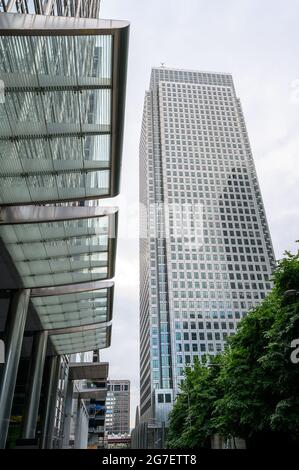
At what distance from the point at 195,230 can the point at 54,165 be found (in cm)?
11257

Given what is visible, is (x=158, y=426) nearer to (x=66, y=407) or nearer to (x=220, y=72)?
(x=66, y=407)

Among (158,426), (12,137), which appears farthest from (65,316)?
(158,426)

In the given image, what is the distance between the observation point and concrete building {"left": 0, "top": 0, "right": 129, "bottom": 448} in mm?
9914

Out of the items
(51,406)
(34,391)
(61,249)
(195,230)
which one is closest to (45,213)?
(61,249)

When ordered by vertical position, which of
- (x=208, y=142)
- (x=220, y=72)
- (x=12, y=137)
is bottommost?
(x=12, y=137)

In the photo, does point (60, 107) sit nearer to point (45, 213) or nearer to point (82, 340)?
point (45, 213)

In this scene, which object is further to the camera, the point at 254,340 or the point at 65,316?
the point at 65,316

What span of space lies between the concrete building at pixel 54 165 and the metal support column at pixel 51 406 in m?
8.31

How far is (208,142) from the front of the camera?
139 m

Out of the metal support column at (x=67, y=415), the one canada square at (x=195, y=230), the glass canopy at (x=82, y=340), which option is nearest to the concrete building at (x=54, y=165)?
the glass canopy at (x=82, y=340)

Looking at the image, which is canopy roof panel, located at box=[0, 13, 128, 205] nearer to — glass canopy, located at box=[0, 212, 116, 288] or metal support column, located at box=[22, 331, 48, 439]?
glass canopy, located at box=[0, 212, 116, 288]

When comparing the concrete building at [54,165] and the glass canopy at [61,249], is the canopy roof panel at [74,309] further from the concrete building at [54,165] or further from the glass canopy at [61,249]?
the glass canopy at [61,249]

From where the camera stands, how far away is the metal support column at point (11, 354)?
1833 centimetres

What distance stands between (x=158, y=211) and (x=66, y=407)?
86.5m
